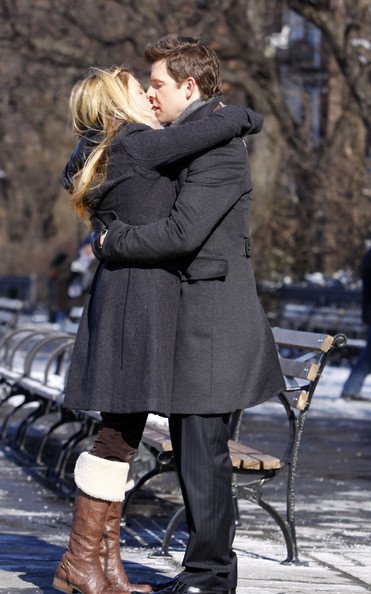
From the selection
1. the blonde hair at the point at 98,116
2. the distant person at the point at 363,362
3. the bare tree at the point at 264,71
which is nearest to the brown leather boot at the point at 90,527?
the blonde hair at the point at 98,116

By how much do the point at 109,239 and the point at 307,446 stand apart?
647 centimetres

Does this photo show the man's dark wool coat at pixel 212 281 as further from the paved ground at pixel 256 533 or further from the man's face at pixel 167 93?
the paved ground at pixel 256 533

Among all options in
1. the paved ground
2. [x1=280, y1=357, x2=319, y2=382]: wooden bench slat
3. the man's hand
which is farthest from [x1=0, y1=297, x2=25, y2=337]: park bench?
the man's hand

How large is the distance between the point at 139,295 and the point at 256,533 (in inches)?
102

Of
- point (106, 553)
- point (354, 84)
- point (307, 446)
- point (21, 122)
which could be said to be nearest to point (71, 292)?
point (354, 84)

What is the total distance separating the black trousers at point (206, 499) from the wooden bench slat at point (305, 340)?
4.81ft

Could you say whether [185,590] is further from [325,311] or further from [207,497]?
[325,311]

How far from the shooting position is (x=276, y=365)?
5121 millimetres

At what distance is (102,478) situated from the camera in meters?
5.14

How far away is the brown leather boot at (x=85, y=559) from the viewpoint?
5121 millimetres

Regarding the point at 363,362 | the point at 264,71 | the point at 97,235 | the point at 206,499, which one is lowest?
the point at 363,362

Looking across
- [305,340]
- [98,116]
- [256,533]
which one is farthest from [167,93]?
[256,533]

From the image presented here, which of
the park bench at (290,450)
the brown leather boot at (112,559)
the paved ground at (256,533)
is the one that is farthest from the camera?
the park bench at (290,450)

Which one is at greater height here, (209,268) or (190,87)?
(190,87)
